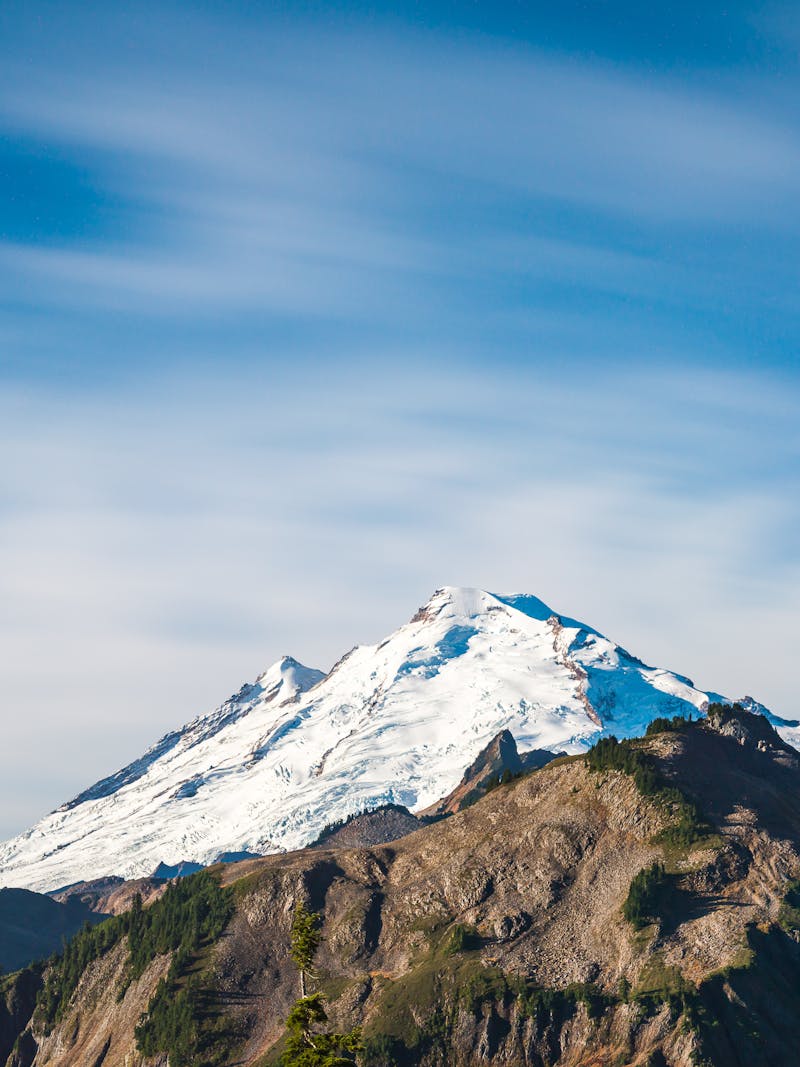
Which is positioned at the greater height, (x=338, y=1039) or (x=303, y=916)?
(x=303, y=916)

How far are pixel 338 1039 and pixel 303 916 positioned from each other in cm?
1188

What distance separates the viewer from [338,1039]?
394 ft

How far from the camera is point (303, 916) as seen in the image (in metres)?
127
